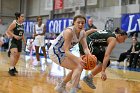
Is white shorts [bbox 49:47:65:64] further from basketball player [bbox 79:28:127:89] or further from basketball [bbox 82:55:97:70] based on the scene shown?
basketball player [bbox 79:28:127:89]

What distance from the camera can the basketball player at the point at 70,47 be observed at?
4.53 metres

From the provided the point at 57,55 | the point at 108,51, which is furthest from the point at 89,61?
the point at 108,51

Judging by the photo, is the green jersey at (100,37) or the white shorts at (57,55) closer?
the white shorts at (57,55)

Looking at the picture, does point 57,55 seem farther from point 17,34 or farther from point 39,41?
point 39,41

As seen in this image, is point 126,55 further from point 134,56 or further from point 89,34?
point 89,34

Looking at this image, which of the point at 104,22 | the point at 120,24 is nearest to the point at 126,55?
the point at 120,24

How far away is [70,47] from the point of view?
15.4 ft

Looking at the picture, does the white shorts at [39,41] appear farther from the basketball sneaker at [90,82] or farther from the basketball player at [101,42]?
the basketball sneaker at [90,82]

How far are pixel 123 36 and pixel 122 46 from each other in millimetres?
10949

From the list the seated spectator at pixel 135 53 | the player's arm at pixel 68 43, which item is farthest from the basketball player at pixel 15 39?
the seated spectator at pixel 135 53

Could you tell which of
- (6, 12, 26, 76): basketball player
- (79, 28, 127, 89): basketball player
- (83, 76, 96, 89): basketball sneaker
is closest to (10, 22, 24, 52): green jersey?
(6, 12, 26, 76): basketball player

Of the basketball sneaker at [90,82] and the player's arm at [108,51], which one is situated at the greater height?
the player's arm at [108,51]

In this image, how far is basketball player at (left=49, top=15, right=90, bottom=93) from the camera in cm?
453

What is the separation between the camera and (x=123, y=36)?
5258 millimetres
